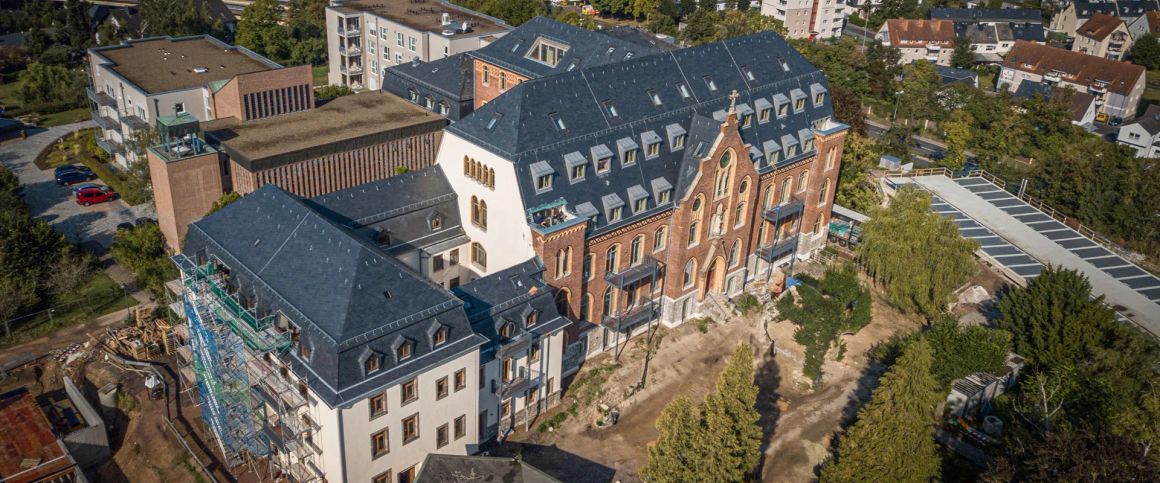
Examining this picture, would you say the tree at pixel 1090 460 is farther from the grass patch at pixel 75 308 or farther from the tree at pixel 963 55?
the tree at pixel 963 55

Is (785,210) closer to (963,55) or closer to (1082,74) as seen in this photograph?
(1082,74)

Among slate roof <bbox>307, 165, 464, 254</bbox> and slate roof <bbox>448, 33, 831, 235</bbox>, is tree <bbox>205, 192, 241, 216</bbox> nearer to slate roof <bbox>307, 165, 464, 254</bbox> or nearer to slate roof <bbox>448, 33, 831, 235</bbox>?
slate roof <bbox>307, 165, 464, 254</bbox>

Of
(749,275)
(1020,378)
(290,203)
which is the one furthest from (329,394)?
(1020,378)

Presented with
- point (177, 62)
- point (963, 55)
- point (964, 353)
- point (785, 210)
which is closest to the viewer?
point (964, 353)

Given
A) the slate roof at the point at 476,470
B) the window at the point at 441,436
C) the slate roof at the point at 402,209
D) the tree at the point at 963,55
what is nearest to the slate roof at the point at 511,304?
the window at the point at 441,436

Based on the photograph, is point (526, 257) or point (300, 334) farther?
point (526, 257)

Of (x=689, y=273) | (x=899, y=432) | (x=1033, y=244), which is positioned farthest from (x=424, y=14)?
(x=899, y=432)

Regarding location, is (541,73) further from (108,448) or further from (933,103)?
A: (933,103)
